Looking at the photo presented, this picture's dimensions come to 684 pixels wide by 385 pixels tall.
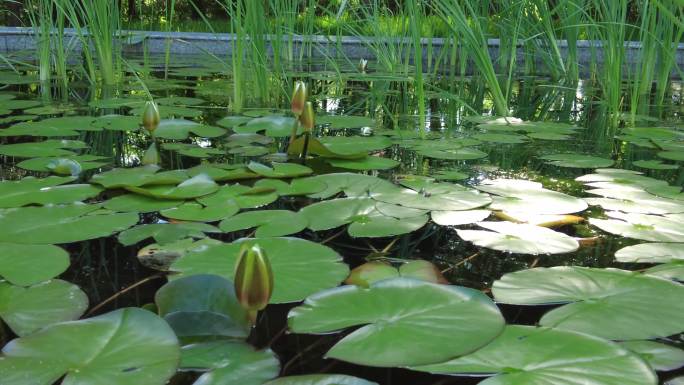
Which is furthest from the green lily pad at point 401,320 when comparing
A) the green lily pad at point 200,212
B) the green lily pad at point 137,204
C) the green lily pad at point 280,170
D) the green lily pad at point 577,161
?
the green lily pad at point 577,161

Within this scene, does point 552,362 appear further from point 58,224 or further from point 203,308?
point 58,224

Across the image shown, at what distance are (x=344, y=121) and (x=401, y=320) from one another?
50.9 inches

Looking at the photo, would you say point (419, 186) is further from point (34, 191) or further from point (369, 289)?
point (34, 191)

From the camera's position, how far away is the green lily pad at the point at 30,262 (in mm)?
716

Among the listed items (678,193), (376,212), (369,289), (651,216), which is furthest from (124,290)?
(678,193)

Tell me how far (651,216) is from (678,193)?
195mm

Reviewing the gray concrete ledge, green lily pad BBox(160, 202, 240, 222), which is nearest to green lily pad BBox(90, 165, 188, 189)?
green lily pad BBox(160, 202, 240, 222)

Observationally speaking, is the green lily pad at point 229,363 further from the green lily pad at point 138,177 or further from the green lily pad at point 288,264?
the green lily pad at point 138,177

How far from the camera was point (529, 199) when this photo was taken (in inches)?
41.9

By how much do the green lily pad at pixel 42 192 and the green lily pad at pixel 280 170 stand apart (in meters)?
0.28

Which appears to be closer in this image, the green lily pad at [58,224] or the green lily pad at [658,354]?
the green lily pad at [658,354]

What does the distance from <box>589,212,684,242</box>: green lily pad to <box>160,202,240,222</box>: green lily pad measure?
0.56m

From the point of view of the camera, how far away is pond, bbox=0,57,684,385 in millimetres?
542

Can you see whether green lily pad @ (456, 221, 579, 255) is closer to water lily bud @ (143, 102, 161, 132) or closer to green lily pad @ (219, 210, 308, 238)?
green lily pad @ (219, 210, 308, 238)
